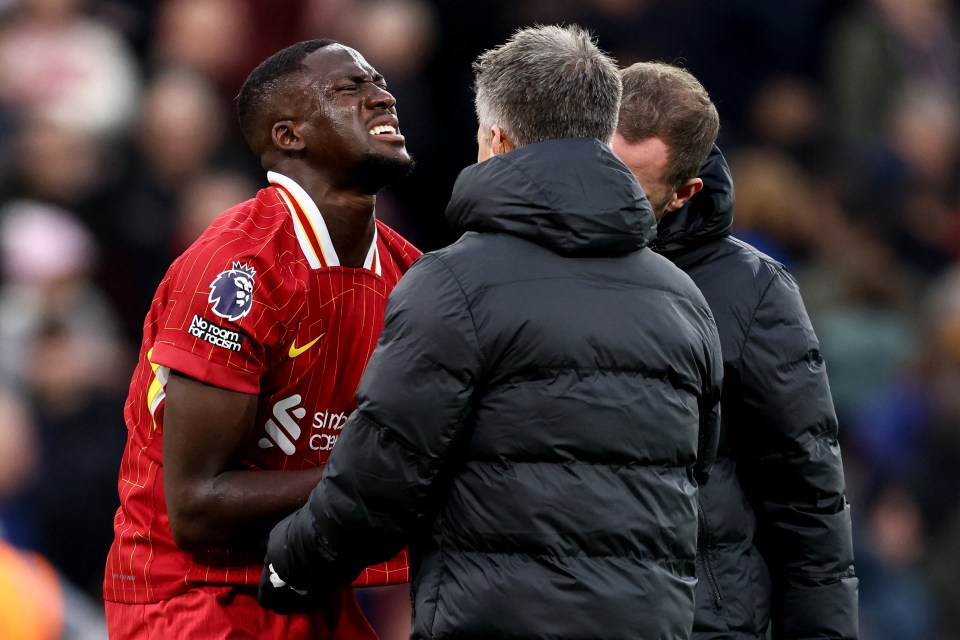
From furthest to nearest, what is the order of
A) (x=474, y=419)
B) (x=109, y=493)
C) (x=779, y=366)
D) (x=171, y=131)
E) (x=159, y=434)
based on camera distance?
(x=171, y=131) → (x=109, y=493) → (x=159, y=434) → (x=779, y=366) → (x=474, y=419)

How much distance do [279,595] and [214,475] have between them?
0.39 m

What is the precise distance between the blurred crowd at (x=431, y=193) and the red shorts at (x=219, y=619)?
3045 mm

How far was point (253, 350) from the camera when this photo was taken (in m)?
3.55

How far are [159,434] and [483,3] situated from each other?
6362 mm

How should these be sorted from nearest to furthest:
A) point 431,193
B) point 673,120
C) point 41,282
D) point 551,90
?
point 551,90
point 673,120
point 41,282
point 431,193

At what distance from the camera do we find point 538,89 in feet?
10.1

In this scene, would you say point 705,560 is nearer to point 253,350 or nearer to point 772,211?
point 253,350

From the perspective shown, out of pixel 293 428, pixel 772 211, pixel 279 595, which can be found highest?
pixel 293 428

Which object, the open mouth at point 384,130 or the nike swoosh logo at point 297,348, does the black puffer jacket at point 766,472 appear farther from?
the nike swoosh logo at point 297,348

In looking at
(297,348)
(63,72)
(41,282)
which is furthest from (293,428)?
(63,72)

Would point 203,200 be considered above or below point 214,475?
below

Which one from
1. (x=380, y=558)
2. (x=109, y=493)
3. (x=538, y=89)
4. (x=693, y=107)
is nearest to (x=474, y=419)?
(x=380, y=558)

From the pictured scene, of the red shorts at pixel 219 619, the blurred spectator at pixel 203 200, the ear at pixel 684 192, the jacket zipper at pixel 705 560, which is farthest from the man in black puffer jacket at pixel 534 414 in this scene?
the blurred spectator at pixel 203 200

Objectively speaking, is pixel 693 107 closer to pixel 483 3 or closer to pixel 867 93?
pixel 483 3
